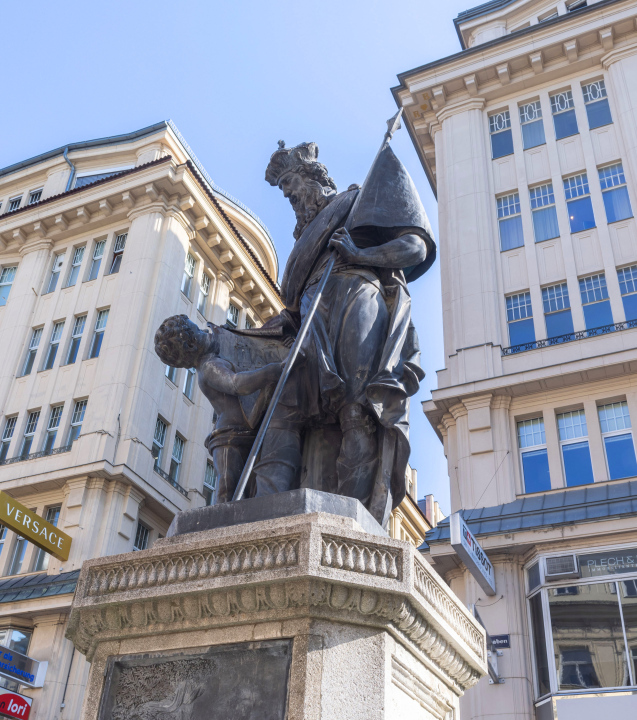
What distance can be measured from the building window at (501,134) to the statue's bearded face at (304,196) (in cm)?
2564

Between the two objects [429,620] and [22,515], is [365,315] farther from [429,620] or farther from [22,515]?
[22,515]

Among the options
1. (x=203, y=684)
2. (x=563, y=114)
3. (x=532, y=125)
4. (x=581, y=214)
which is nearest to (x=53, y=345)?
(x=532, y=125)

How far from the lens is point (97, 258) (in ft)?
117

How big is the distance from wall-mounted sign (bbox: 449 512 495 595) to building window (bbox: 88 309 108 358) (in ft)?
58.8

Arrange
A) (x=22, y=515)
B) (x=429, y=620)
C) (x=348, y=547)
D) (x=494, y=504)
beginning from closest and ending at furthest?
(x=348, y=547) < (x=429, y=620) < (x=494, y=504) < (x=22, y=515)

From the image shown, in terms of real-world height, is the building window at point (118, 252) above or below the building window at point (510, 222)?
above

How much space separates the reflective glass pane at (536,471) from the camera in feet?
73.5

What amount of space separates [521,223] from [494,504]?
10.6 meters

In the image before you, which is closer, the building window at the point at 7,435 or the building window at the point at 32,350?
the building window at the point at 7,435

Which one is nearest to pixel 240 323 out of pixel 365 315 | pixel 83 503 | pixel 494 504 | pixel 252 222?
pixel 252 222

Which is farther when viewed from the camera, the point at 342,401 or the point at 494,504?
the point at 494,504

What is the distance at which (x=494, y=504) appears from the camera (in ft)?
72.7

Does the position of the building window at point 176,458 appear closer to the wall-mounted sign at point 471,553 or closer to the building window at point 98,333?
the building window at point 98,333

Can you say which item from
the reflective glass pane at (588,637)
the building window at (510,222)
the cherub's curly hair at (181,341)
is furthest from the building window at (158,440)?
the cherub's curly hair at (181,341)
